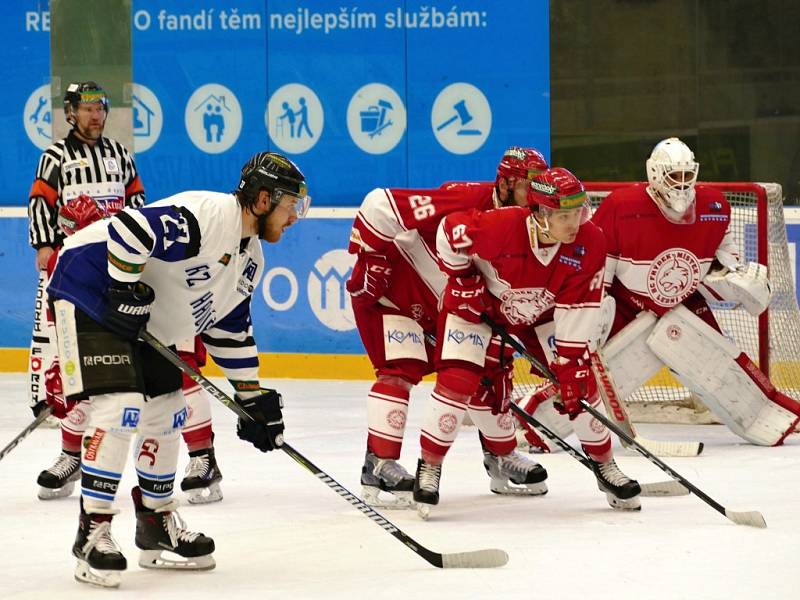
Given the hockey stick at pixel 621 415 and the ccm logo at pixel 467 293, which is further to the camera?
the hockey stick at pixel 621 415

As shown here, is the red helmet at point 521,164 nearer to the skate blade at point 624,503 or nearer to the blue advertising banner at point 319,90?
the skate blade at point 624,503

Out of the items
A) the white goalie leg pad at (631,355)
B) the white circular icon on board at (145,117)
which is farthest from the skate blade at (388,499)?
the white circular icon on board at (145,117)

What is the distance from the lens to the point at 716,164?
25.7ft

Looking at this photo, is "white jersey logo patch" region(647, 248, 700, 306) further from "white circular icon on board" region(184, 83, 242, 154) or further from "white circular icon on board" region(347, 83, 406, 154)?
"white circular icon on board" region(184, 83, 242, 154)

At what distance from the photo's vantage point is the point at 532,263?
→ 4488 mm

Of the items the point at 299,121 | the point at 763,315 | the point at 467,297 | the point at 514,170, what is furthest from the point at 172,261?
the point at 299,121

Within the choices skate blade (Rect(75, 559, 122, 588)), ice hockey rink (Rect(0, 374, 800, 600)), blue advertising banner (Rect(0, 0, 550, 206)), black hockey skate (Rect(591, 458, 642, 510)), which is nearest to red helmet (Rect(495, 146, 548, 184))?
black hockey skate (Rect(591, 458, 642, 510))

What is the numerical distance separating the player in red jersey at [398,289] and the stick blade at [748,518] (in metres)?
0.86

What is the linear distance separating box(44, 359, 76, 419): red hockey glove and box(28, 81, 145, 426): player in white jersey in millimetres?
733

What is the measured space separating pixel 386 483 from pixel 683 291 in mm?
1607

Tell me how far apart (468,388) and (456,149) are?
3.73 meters

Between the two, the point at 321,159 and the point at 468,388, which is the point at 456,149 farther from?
the point at 468,388

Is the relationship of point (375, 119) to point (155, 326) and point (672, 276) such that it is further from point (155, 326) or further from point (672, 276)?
point (155, 326)

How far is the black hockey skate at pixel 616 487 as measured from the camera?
15.0 feet
